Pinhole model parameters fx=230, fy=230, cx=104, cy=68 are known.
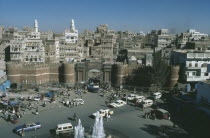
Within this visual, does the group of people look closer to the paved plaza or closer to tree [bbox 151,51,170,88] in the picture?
the paved plaza

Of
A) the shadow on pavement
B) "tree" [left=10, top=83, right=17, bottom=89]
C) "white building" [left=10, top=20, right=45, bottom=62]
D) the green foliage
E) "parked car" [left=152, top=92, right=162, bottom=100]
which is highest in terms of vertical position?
"white building" [left=10, top=20, right=45, bottom=62]

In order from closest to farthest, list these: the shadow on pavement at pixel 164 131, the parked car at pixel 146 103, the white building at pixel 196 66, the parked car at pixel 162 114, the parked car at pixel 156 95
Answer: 1. the shadow on pavement at pixel 164 131
2. the parked car at pixel 162 114
3. the parked car at pixel 146 103
4. the parked car at pixel 156 95
5. the white building at pixel 196 66

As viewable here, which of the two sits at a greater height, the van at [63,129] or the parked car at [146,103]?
the parked car at [146,103]

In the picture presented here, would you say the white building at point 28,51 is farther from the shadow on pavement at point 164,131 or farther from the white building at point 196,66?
the shadow on pavement at point 164,131

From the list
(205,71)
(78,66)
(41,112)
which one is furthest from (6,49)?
(205,71)

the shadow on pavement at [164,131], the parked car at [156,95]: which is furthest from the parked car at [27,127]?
the parked car at [156,95]

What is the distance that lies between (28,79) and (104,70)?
15.4m

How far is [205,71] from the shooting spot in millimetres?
43594

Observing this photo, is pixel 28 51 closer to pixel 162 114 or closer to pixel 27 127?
pixel 27 127

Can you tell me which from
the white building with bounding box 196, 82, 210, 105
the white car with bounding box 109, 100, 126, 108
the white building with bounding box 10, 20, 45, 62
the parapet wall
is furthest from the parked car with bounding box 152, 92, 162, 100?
the white building with bounding box 10, 20, 45, 62

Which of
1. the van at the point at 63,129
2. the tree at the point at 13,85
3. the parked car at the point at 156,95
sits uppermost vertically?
the tree at the point at 13,85

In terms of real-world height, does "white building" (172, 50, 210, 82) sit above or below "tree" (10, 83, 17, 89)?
above

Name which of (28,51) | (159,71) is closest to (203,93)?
(159,71)

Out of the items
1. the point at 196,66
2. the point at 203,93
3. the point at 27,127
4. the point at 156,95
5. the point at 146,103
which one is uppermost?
the point at 196,66
